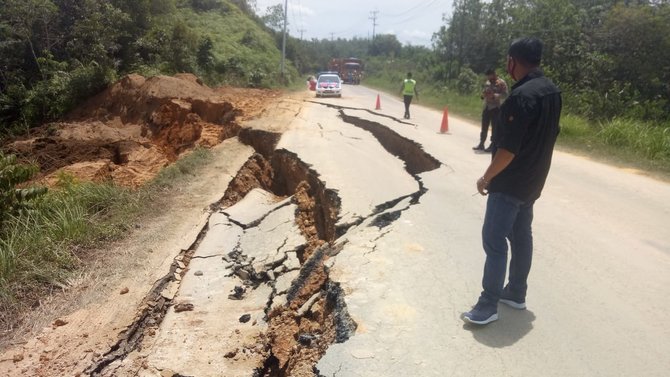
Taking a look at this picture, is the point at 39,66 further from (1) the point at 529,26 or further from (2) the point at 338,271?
(1) the point at 529,26

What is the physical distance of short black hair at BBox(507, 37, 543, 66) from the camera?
9.25 ft

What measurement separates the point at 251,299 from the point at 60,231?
2312mm

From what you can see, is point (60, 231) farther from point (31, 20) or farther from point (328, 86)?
point (328, 86)

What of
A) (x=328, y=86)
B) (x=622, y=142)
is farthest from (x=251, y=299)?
(x=328, y=86)

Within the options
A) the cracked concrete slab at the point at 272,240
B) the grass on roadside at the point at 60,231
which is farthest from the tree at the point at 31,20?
the cracked concrete slab at the point at 272,240

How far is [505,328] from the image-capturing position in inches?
120

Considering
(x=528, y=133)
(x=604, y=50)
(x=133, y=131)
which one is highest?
(x=604, y=50)

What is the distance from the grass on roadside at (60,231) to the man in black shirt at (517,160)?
374 cm

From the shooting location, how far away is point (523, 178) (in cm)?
284

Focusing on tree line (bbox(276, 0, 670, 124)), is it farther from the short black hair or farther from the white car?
the short black hair

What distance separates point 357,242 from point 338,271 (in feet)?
2.03

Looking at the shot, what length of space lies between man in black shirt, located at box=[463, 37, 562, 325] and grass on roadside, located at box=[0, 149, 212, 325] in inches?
147

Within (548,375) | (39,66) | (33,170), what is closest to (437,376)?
(548,375)

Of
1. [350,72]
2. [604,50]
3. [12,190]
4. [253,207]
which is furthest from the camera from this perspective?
[350,72]
